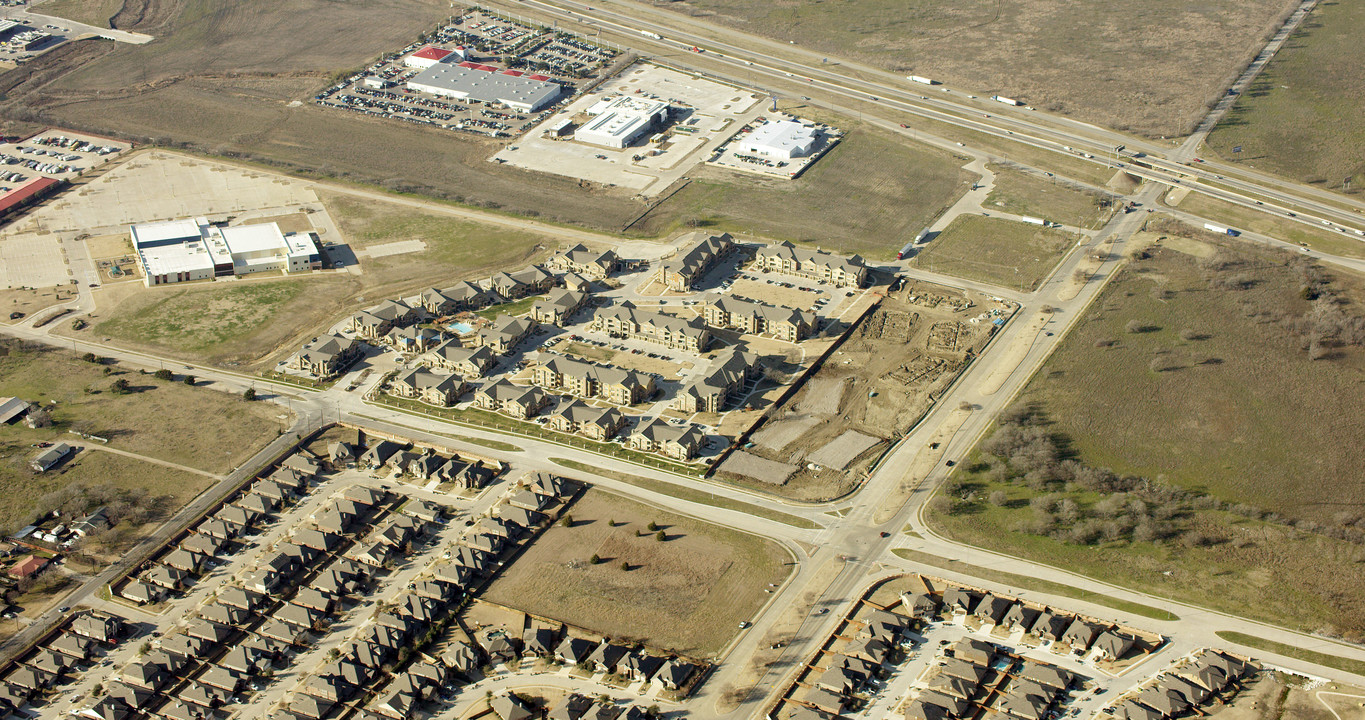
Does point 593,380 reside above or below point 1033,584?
below

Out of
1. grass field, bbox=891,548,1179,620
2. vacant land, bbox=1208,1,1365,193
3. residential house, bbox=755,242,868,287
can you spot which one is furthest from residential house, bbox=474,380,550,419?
vacant land, bbox=1208,1,1365,193

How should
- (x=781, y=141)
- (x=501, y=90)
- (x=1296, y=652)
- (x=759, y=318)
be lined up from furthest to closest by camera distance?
(x=501, y=90) < (x=781, y=141) < (x=759, y=318) < (x=1296, y=652)

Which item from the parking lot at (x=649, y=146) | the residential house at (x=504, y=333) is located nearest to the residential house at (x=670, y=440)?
the residential house at (x=504, y=333)

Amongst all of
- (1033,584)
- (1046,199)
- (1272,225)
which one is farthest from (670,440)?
(1272,225)

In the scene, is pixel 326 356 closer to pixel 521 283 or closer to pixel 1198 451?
pixel 521 283

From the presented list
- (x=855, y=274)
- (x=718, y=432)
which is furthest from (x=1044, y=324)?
(x=718, y=432)

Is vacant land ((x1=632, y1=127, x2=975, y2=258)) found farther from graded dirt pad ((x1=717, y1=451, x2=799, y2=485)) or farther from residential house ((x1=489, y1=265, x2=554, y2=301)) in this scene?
graded dirt pad ((x1=717, y1=451, x2=799, y2=485))

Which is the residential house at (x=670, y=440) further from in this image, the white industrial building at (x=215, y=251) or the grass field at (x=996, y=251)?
the white industrial building at (x=215, y=251)
